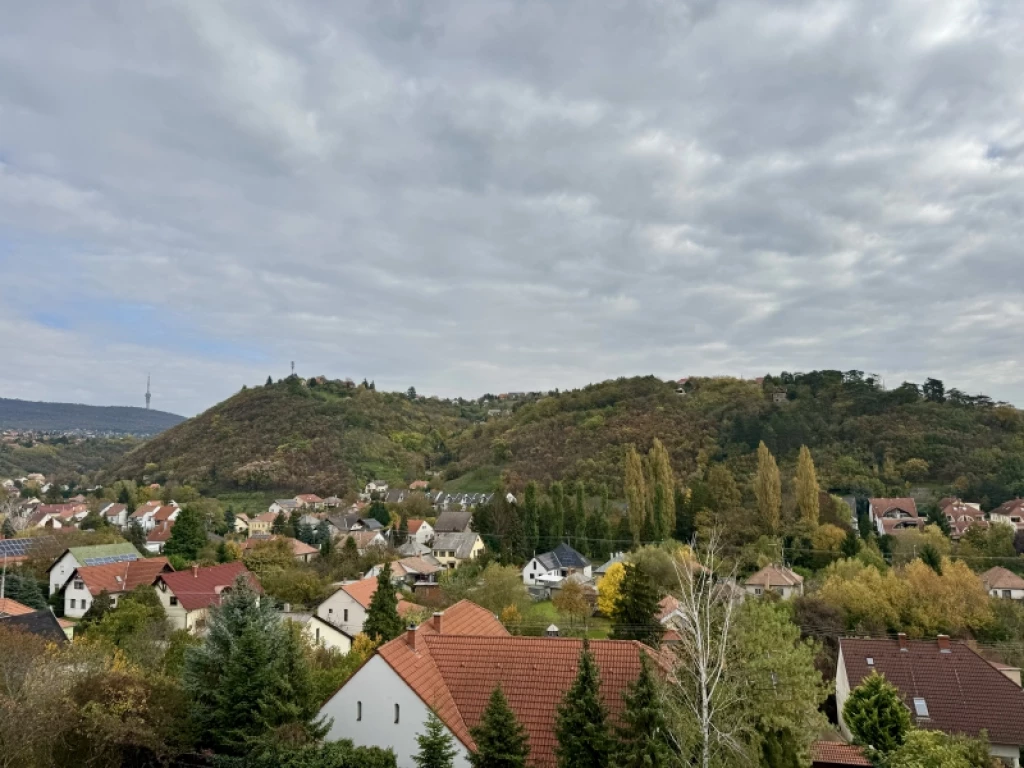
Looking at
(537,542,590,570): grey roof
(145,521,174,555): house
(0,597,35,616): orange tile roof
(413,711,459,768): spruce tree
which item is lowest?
(145,521,174,555): house

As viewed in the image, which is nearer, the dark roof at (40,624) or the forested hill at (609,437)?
the dark roof at (40,624)

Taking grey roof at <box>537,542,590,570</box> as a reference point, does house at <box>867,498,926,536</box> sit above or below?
above

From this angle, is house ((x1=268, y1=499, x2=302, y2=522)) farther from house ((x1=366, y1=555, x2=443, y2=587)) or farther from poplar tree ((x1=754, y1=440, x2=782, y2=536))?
poplar tree ((x1=754, y1=440, x2=782, y2=536))

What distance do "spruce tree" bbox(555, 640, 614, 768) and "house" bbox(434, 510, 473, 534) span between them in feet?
209

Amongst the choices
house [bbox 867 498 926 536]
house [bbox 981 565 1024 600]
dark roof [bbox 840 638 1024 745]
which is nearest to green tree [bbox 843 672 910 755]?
dark roof [bbox 840 638 1024 745]

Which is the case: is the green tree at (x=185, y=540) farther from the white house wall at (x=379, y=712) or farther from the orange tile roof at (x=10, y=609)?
the white house wall at (x=379, y=712)

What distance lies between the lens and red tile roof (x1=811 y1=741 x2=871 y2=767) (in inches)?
799

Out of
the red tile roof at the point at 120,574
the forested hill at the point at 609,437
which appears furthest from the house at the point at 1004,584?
the red tile roof at the point at 120,574

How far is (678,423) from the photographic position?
99.8 meters

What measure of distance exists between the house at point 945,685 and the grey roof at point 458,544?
41.8m

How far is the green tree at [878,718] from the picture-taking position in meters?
21.0

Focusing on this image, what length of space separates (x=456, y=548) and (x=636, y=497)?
61.6ft

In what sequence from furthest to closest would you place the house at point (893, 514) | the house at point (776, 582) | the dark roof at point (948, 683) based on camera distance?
the house at point (893, 514), the house at point (776, 582), the dark roof at point (948, 683)

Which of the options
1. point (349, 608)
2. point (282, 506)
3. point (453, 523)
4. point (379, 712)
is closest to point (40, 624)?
point (349, 608)
